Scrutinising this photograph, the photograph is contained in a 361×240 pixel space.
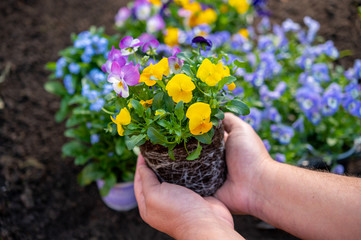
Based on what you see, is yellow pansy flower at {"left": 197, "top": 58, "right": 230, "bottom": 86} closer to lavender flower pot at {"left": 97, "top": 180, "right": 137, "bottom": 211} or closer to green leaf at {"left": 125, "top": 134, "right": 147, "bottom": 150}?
green leaf at {"left": 125, "top": 134, "right": 147, "bottom": 150}

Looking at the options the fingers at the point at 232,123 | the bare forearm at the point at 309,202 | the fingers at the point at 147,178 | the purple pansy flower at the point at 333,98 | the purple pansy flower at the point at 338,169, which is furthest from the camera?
the purple pansy flower at the point at 338,169

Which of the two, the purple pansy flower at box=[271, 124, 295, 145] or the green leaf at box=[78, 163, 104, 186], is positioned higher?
the purple pansy flower at box=[271, 124, 295, 145]

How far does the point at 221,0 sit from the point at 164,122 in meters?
1.99

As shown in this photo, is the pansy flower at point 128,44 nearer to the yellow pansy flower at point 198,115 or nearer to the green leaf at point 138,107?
the green leaf at point 138,107

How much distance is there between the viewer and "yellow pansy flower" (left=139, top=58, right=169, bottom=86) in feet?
3.15

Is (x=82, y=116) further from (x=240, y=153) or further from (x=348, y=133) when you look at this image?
(x=348, y=133)

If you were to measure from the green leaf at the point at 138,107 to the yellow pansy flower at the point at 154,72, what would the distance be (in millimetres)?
67

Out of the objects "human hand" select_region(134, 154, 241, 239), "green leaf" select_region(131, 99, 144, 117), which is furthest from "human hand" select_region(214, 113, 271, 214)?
"green leaf" select_region(131, 99, 144, 117)

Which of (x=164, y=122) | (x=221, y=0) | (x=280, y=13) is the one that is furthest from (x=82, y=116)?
(x=280, y=13)

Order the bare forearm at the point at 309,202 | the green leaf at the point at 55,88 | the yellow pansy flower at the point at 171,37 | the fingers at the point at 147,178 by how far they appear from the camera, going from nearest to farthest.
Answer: the bare forearm at the point at 309,202 < the fingers at the point at 147,178 < the green leaf at the point at 55,88 < the yellow pansy flower at the point at 171,37

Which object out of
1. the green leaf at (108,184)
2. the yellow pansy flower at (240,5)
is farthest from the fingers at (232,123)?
the yellow pansy flower at (240,5)

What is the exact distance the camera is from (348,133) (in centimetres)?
191

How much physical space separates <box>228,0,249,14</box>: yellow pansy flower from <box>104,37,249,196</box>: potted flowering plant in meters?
1.52

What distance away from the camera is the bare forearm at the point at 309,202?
1.03 m
